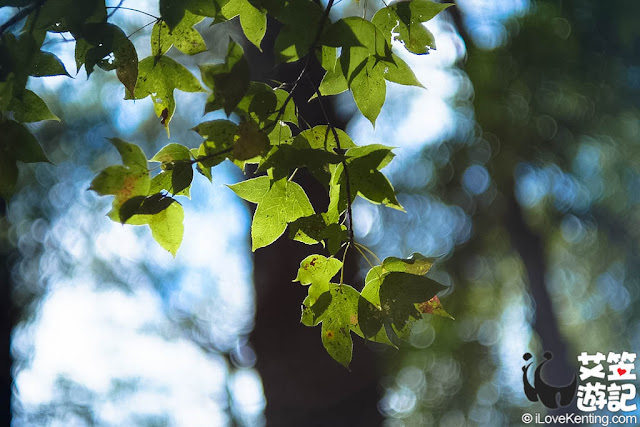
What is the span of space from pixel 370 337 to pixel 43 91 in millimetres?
4544

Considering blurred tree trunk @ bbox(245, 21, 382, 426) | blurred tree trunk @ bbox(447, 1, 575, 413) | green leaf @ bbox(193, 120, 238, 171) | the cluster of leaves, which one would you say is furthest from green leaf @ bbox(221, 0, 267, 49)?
Result: blurred tree trunk @ bbox(447, 1, 575, 413)

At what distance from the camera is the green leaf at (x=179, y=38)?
0.64 m

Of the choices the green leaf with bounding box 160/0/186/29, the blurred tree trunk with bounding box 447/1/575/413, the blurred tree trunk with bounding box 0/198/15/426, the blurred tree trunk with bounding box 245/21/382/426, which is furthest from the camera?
the blurred tree trunk with bounding box 447/1/575/413

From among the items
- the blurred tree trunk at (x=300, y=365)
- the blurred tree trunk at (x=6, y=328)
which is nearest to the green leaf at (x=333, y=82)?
the blurred tree trunk at (x=300, y=365)

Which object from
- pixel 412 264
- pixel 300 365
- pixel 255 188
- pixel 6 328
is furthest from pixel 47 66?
pixel 6 328

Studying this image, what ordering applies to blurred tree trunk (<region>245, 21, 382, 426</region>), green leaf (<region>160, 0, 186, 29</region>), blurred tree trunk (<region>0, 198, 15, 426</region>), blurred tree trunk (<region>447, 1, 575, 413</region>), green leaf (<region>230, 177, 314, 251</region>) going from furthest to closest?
blurred tree trunk (<region>447, 1, 575, 413</region>) < blurred tree trunk (<region>0, 198, 15, 426</region>) < blurred tree trunk (<region>245, 21, 382, 426</region>) < green leaf (<region>230, 177, 314, 251</region>) < green leaf (<region>160, 0, 186, 29</region>)

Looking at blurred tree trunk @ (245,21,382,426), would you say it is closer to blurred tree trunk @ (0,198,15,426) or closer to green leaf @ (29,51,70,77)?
blurred tree trunk @ (0,198,15,426)

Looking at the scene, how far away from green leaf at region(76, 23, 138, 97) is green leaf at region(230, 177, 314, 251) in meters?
0.19

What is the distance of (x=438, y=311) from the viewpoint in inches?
26.0

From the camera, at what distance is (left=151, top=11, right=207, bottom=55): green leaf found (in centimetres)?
64

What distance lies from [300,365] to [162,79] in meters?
2.07

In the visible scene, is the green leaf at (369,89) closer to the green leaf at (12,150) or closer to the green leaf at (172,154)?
the green leaf at (172,154)

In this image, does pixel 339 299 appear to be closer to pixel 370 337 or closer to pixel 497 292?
pixel 370 337

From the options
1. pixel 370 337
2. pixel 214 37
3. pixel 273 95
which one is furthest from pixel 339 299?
pixel 214 37
